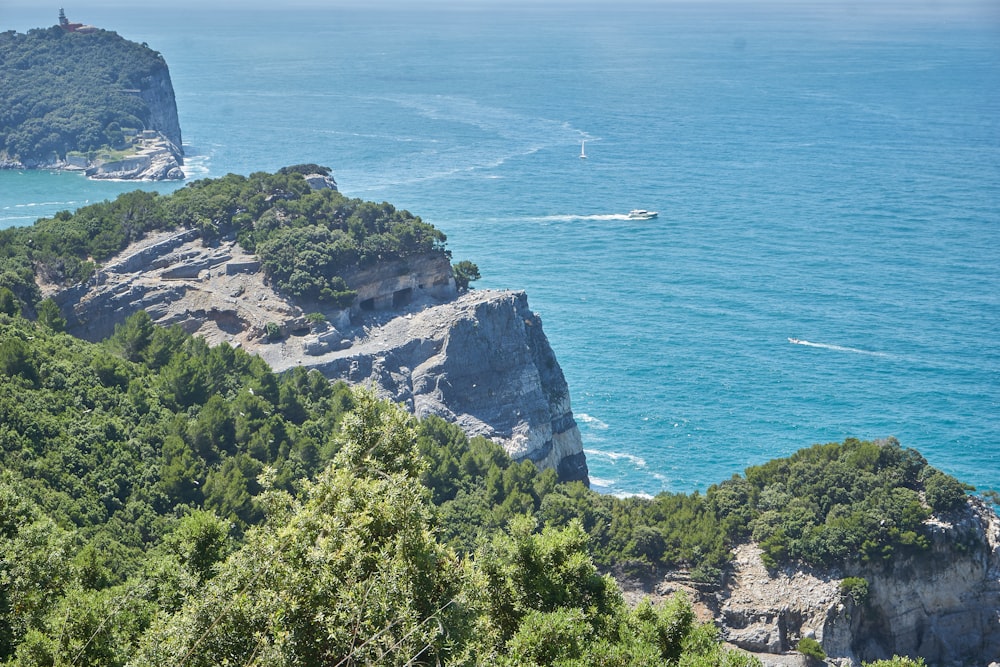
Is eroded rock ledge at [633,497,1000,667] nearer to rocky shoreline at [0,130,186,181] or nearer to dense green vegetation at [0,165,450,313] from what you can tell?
dense green vegetation at [0,165,450,313]

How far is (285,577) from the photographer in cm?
2145

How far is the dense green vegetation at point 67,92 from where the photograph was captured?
158750mm

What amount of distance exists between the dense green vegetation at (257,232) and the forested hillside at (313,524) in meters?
8.91

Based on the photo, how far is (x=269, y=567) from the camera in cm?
2189

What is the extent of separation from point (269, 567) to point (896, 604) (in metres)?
40.5

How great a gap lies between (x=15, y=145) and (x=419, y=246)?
10543 centimetres

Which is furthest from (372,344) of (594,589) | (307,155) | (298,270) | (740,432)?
(307,155)

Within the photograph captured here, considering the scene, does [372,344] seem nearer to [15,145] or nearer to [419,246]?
[419,246]

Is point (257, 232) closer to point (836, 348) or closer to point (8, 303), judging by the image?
point (8, 303)

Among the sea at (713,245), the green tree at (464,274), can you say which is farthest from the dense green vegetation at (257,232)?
the sea at (713,245)

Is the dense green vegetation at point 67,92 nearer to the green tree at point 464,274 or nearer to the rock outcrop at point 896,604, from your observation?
the green tree at point 464,274

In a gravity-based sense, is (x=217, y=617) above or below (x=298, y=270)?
above

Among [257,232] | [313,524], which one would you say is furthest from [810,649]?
[257,232]

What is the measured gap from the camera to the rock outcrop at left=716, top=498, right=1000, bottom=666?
50.2 m
